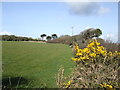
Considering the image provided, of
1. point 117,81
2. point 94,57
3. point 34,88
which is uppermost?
point 94,57

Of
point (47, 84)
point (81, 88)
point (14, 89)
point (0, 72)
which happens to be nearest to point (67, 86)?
point (81, 88)

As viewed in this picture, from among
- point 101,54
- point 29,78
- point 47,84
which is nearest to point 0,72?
point 29,78

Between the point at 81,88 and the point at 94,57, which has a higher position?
the point at 94,57

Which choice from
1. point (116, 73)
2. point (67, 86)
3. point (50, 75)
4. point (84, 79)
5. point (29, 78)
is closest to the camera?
point (67, 86)

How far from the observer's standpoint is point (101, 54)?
378 cm

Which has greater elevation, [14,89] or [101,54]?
[101,54]

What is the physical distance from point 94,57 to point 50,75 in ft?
4.68

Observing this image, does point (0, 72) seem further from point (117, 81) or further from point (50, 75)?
point (117, 81)

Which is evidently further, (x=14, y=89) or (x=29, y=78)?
(x=29, y=78)

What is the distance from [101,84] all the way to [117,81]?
47 cm

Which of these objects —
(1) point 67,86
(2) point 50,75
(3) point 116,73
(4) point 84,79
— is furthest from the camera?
(2) point 50,75

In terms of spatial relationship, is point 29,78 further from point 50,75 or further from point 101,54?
point 101,54

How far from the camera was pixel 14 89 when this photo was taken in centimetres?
261

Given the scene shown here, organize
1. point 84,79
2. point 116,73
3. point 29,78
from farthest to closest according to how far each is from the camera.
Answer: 1. point 29,78
2. point 116,73
3. point 84,79
